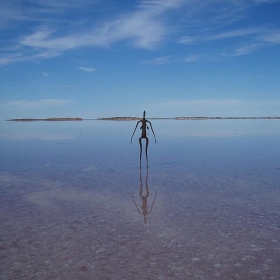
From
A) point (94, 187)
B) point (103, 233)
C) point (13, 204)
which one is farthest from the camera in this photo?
point (94, 187)

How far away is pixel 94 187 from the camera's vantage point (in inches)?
445

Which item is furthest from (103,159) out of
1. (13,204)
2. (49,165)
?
(13,204)

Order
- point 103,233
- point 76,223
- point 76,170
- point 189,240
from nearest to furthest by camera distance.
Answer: point 189,240 < point 103,233 < point 76,223 < point 76,170

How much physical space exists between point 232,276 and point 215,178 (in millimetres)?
7694

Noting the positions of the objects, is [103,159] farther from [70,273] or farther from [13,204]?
[70,273]

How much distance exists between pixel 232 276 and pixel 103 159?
45.2 ft

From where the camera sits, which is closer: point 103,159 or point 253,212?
point 253,212

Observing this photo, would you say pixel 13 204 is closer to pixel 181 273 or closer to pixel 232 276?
pixel 181 273

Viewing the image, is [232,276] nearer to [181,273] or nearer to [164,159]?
[181,273]

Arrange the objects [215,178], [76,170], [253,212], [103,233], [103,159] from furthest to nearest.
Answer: [103,159]
[76,170]
[215,178]
[253,212]
[103,233]

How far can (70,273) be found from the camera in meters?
5.29

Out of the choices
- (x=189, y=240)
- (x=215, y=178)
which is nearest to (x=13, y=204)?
(x=189, y=240)

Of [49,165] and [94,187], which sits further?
[49,165]

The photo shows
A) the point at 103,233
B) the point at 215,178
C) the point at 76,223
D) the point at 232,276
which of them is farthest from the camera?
the point at 215,178
